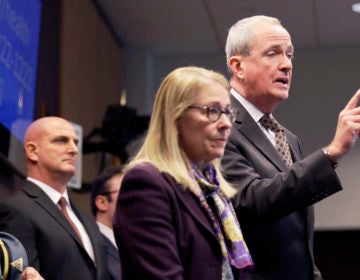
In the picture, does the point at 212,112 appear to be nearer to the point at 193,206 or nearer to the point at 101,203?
the point at 193,206

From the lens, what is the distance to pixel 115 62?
248 inches

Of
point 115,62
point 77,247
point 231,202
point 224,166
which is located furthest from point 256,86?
point 115,62

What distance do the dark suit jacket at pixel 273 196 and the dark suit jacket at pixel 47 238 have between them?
0.90 metres

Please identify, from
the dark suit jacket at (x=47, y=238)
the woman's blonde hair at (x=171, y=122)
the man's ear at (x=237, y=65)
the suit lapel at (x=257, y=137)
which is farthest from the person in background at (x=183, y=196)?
the dark suit jacket at (x=47, y=238)

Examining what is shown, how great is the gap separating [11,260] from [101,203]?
2.20 metres

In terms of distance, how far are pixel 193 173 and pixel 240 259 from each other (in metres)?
0.22

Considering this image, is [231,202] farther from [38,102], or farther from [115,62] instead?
[115,62]

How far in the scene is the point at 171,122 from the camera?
70.7 inches

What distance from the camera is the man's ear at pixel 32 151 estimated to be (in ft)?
10.6

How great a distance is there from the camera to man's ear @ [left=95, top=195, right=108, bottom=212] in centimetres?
396

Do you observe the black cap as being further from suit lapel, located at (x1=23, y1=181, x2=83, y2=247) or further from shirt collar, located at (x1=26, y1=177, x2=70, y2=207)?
shirt collar, located at (x1=26, y1=177, x2=70, y2=207)

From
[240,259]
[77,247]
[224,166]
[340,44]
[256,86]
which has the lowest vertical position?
[77,247]

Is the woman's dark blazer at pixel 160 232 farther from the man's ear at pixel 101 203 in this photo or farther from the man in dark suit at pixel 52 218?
the man's ear at pixel 101 203

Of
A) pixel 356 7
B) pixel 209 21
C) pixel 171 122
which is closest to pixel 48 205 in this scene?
pixel 171 122
